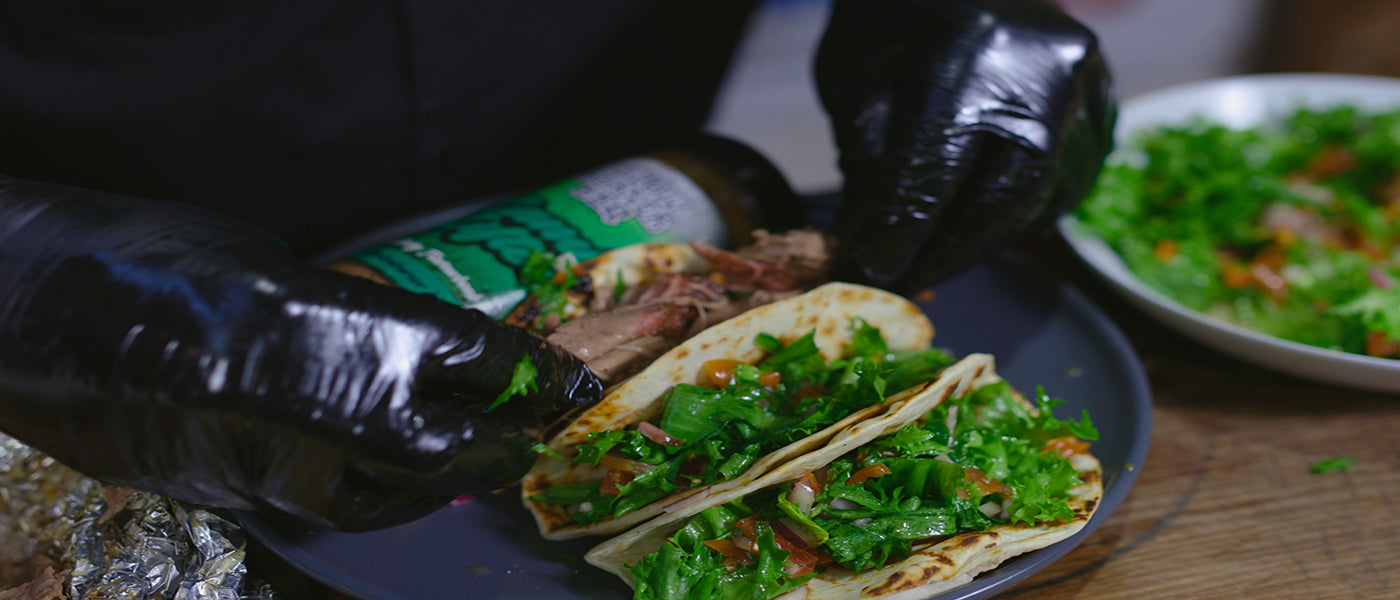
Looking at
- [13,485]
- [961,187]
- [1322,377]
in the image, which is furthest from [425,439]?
[1322,377]

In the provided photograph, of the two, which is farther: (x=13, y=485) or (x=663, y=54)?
(x=663, y=54)

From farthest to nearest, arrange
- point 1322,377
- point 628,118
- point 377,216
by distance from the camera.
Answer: point 628,118 → point 377,216 → point 1322,377

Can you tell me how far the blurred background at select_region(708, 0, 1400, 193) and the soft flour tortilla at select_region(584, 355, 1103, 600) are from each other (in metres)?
2.42

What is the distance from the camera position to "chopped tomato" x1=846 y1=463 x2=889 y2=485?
1.40m

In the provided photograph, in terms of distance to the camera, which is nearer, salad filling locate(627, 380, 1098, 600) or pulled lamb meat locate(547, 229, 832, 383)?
salad filling locate(627, 380, 1098, 600)

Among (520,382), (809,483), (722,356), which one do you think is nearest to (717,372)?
(722,356)

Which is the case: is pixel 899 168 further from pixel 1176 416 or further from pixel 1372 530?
pixel 1372 530

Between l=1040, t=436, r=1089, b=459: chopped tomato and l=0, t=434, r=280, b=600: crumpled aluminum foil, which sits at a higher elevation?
l=1040, t=436, r=1089, b=459: chopped tomato

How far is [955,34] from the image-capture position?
1.86 m

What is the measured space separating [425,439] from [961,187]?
1.30 metres

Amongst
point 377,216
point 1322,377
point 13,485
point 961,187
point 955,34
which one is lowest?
point 13,485

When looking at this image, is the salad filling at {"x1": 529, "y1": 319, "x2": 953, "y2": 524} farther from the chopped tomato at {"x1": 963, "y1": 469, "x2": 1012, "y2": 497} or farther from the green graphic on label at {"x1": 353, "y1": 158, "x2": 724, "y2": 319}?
the green graphic on label at {"x1": 353, "y1": 158, "x2": 724, "y2": 319}

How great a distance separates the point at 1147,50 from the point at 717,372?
6210mm

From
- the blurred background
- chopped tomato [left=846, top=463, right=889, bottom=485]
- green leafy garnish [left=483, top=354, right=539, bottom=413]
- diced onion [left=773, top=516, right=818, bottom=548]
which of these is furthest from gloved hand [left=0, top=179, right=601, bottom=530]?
the blurred background
